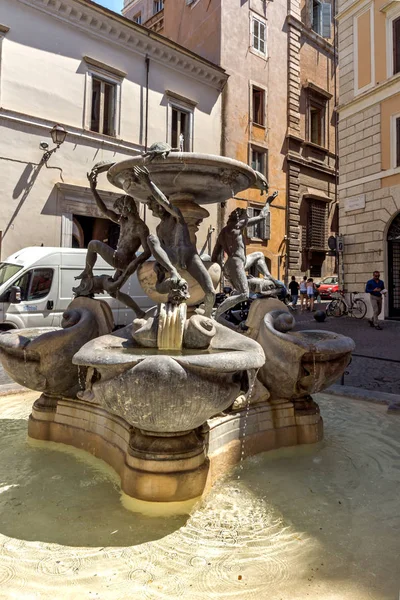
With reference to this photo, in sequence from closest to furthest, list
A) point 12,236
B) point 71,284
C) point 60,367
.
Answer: point 60,367, point 71,284, point 12,236

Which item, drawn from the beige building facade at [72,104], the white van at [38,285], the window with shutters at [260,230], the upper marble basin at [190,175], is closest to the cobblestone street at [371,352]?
the upper marble basin at [190,175]

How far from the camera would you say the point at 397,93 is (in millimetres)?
14828

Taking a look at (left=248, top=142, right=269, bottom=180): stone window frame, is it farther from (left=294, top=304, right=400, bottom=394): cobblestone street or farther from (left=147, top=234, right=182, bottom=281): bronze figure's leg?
(left=147, top=234, right=182, bottom=281): bronze figure's leg

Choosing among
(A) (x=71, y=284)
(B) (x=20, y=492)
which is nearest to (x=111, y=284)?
(B) (x=20, y=492)

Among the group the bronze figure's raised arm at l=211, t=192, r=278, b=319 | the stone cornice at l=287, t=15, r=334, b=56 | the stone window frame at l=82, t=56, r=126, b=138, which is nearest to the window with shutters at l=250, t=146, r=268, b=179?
the stone window frame at l=82, t=56, r=126, b=138

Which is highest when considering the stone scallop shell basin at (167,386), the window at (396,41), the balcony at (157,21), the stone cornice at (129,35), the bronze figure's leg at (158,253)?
the balcony at (157,21)

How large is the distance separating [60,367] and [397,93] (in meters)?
15.7

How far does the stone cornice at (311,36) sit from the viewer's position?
23.0 meters

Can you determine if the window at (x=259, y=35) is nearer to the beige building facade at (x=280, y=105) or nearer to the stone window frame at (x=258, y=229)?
the beige building facade at (x=280, y=105)

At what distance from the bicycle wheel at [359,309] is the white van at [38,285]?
9.78 m

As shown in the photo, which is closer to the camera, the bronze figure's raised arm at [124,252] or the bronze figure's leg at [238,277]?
the bronze figure's raised arm at [124,252]

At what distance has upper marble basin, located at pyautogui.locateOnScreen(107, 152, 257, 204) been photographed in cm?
373

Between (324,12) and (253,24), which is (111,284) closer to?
(253,24)

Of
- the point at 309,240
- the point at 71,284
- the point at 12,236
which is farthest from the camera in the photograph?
the point at 309,240
